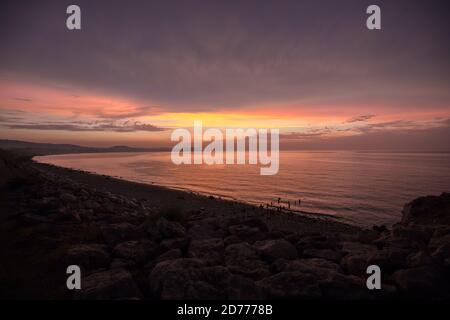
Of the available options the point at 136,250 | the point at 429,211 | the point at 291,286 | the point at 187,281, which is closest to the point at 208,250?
the point at 136,250

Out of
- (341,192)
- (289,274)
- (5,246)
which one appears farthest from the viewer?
(341,192)

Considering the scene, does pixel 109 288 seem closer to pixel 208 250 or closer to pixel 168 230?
pixel 208 250

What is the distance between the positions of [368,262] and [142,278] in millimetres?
5260

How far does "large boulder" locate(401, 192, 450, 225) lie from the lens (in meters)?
12.6

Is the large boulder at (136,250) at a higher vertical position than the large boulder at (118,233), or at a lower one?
lower

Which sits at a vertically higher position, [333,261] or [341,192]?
[333,261]

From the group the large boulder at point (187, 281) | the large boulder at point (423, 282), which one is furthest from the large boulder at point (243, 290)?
the large boulder at point (423, 282)

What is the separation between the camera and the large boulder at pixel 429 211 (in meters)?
12.6

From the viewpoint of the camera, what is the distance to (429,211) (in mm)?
13516

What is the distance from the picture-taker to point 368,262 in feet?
21.9

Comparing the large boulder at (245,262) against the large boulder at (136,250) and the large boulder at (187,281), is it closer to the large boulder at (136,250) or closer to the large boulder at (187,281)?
the large boulder at (187,281)

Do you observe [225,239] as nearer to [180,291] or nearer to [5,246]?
[180,291]
